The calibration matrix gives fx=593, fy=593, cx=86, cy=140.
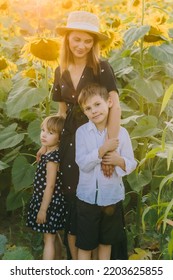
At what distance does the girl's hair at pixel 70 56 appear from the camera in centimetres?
179

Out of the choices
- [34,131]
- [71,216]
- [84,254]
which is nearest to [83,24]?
[34,131]

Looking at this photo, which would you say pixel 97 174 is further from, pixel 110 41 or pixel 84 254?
pixel 110 41

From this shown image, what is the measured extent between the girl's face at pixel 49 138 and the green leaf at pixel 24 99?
0.17 meters

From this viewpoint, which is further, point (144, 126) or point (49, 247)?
point (144, 126)

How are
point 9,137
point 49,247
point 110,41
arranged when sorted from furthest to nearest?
point 9,137, point 110,41, point 49,247

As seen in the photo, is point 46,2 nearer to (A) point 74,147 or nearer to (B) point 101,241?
(A) point 74,147

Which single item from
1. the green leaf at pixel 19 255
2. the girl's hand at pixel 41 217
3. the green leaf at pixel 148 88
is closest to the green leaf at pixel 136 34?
the green leaf at pixel 148 88

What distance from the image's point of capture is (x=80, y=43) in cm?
177

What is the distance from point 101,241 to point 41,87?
60cm

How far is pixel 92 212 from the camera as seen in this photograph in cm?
182

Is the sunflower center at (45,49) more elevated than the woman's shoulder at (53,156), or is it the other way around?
the sunflower center at (45,49)

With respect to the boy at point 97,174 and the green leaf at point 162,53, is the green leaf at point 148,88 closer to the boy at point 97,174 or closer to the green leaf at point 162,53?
the green leaf at point 162,53

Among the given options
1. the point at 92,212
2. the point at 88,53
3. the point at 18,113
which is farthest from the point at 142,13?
the point at 92,212

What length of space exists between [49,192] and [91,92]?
0.36 m
